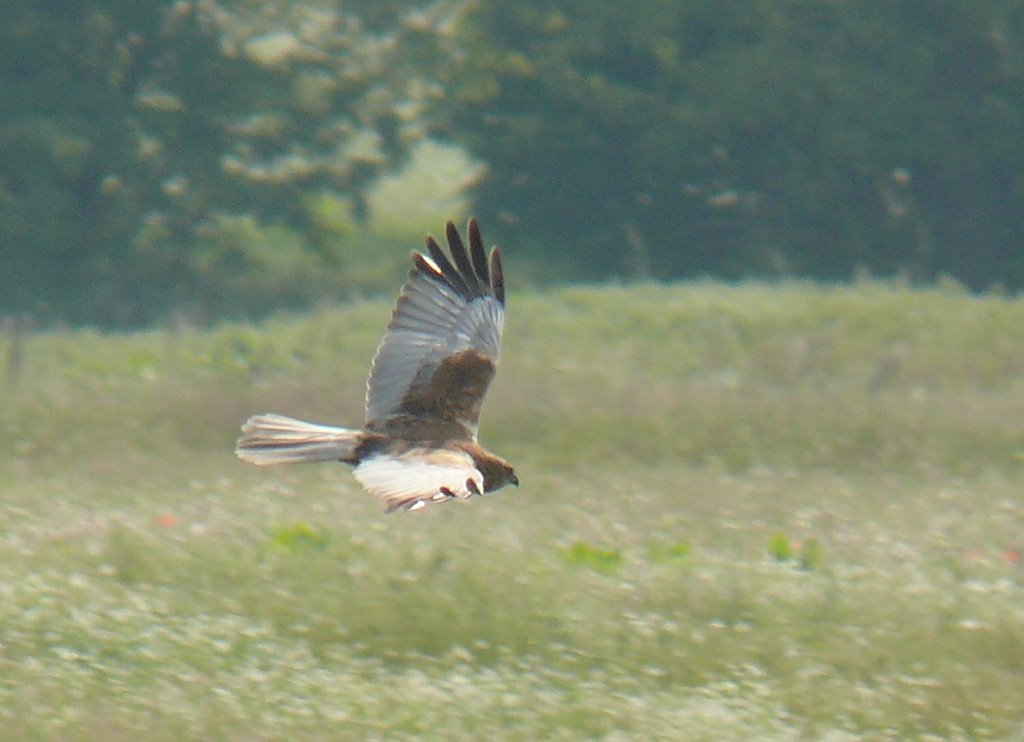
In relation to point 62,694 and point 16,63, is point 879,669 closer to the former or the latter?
point 62,694

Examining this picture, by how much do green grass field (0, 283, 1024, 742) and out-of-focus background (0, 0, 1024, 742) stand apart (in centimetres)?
3

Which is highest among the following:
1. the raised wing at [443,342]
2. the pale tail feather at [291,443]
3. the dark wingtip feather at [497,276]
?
Answer: the dark wingtip feather at [497,276]

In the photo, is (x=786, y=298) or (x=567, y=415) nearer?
(x=567, y=415)

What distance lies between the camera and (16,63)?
26.2 metres

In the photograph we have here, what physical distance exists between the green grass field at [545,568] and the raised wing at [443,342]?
1.05 meters

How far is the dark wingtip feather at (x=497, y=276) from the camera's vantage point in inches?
214

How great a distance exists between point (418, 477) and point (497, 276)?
Answer: 4.07ft

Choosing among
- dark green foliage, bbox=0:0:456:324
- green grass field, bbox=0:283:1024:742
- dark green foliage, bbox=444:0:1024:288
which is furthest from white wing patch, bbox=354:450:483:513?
dark green foliage, bbox=444:0:1024:288

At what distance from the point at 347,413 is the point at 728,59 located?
53.2 feet

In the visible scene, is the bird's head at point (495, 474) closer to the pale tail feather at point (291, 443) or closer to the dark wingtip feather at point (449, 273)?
the pale tail feather at point (291, 443)

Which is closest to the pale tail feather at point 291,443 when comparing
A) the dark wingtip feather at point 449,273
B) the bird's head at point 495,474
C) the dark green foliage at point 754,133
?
the bird's head at point 495,474

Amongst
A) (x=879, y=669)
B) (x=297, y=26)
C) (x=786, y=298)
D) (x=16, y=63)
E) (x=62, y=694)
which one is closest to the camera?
(x=62, y=694)

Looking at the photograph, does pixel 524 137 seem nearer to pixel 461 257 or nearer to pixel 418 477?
pixel 461 257

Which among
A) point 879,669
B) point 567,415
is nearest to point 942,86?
point 567,415
